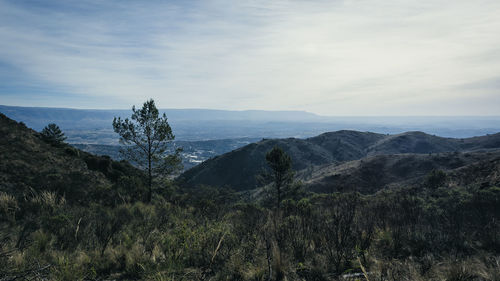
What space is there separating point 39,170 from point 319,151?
386 ft

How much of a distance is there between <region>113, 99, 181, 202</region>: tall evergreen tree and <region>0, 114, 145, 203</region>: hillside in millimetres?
2236

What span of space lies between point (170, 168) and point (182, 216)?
9113 mm

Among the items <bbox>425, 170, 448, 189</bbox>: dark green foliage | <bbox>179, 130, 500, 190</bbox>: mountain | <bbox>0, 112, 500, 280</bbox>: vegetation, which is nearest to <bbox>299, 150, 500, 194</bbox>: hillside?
<bbox>179, 130, 500, 190</bbox>: mountain

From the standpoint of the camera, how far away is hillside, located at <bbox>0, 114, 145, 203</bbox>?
37.0ft

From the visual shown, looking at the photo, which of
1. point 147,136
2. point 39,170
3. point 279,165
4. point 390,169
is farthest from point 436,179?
point 39,170

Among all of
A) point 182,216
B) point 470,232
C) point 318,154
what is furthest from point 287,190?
point 318,154

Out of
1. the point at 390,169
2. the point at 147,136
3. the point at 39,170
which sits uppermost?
the point at 147,136

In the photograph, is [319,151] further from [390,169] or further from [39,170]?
[39,170]

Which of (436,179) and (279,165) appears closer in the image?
(279,165)

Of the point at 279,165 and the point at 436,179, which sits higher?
the point at 279,165

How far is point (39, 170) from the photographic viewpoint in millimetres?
14438

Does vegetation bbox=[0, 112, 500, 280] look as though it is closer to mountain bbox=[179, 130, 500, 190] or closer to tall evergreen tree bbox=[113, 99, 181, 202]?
tall evergreen tree bbox=[113, 99, 181, 202]

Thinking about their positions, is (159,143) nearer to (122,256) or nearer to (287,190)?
(122,256)

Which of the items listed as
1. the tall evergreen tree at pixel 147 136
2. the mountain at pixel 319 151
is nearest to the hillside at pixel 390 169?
the mountain at pixel 319 151
